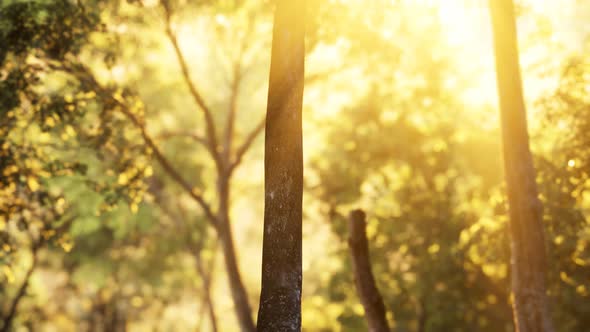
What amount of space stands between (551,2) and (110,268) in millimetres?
24816

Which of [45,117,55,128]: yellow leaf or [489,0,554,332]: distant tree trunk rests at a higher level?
[45,117,55,128]: yellow leaf

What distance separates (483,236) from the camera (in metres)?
17.8

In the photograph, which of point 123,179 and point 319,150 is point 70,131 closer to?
point 123,179

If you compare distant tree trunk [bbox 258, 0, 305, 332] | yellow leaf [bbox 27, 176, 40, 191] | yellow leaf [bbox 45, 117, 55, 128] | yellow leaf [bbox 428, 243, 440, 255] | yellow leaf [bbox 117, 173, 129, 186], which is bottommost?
distant tree trunk [bbox 258, 0, 305, 332]

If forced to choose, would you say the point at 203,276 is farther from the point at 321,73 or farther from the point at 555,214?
the point at 555,214

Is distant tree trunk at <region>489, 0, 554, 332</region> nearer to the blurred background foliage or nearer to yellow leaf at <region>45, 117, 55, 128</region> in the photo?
the blurred background foliage

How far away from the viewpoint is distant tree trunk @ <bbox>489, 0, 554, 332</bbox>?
13.0 meters

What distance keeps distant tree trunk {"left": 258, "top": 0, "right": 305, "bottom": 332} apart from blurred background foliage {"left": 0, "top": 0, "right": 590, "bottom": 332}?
5306 millimetres

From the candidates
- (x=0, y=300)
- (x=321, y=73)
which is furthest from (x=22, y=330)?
(x=321, y=73)

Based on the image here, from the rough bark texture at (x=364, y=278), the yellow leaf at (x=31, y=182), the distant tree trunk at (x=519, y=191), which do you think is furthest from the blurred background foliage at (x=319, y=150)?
the rough bark texture at (x=364, y=278)

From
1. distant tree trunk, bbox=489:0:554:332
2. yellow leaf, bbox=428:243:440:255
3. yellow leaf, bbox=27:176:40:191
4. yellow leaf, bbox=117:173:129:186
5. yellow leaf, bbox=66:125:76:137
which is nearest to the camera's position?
distant tree trunk, bbox=489:0:554:332

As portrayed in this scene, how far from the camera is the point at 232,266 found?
22953mm

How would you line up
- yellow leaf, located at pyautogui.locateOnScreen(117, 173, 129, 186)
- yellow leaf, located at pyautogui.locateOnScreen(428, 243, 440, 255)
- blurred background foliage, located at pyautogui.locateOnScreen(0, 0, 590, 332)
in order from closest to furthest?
blurred background foliage, located at pyautogui.locateOnScreen(0, 0, 590, 332)
yellow leaf, located at pyautogui.locateOnScreen(117, 173, 129, 186)
yellow leaf, located at pyautogui.locateOnScreen(428, 243, 440, 255)

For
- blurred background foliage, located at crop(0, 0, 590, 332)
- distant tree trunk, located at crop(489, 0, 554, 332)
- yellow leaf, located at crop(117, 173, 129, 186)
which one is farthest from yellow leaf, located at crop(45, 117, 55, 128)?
distant tree trunk, located at crop(489, 0, 554, 332)
